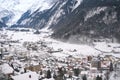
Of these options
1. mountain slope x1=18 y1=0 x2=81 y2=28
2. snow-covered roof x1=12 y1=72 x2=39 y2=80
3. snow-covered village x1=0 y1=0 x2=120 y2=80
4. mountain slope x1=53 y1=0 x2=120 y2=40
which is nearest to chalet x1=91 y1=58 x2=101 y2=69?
snow-covered village x1=0 y1=0 x2=120 y2=80

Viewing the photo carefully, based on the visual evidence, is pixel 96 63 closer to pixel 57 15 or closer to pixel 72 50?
pixel 72 50

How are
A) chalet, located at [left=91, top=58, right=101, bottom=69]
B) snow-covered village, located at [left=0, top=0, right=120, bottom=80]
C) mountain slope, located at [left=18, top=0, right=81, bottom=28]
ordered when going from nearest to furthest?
snow-covered village, located at [left=0, top=0, right=120, bottom=80] → chalet, located at [left=91, top=58, right=101, bottom=69] → mountain slope, located at [left=18, top=0, right=81, bottom=28]

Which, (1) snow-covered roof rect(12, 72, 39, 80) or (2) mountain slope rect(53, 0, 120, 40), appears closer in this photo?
(1) snow-covered roof rect(12, 72, 39, 80)

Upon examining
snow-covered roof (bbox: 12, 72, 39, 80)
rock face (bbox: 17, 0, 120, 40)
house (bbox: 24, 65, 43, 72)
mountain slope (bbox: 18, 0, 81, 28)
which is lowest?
snow-covered roof (bbox: 12, 72, 39, 80)

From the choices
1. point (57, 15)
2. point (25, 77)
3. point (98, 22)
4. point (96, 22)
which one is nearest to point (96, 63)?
point (25, 77)

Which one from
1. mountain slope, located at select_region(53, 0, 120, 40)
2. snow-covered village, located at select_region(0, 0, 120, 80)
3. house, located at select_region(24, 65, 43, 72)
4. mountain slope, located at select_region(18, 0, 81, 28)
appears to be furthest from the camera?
mountain slope, located at select_region(18, 0, 81, 28)

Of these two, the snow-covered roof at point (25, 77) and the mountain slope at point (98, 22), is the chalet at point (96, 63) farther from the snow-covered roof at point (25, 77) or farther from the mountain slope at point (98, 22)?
the mountain slope at point (98, 22)

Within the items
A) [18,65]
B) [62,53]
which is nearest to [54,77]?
[18,65]

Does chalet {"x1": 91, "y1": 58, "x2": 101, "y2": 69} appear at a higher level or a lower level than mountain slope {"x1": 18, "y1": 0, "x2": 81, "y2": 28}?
lower

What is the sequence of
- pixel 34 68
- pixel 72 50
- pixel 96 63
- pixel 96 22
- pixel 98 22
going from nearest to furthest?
pixel 34 68, pixel 96 63, pixel 72 50, pixel 98 22, pixel 96 22

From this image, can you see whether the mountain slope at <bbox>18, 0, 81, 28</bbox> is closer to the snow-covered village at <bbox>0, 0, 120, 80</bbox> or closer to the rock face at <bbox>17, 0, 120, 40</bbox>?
the snow-covered village at <bbox>0, 0, 120, 80</bbox>

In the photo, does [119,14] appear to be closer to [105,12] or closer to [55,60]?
[105,12]
